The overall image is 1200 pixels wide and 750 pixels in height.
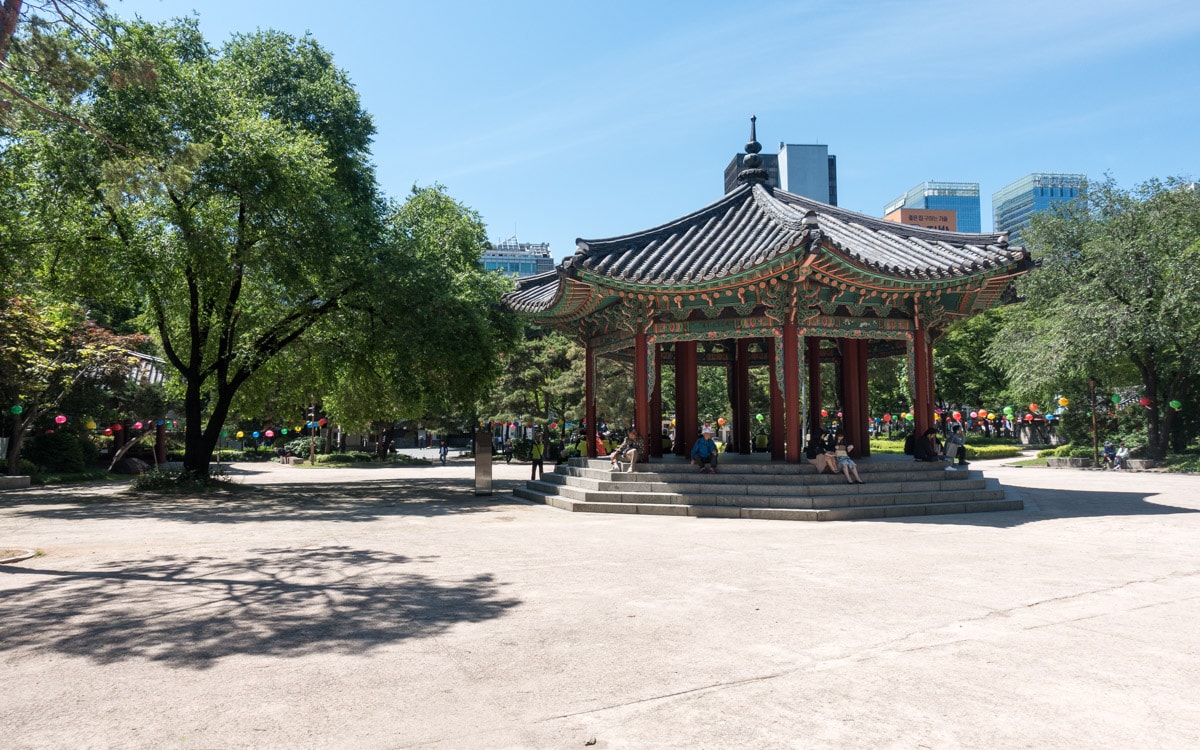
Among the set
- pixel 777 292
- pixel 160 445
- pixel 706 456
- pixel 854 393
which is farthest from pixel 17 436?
pixel 854 393

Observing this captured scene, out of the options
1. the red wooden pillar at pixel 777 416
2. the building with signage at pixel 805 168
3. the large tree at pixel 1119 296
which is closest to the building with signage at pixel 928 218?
the building with signage at pixel 805 168

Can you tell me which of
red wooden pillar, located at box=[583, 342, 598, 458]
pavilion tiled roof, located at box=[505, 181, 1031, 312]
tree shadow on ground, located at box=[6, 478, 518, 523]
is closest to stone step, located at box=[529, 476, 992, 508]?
tree shadow on ground, located at box=[6, 478, 518, 523]

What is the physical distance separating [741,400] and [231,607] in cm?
1513

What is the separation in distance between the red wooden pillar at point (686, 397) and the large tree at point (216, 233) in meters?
5.30

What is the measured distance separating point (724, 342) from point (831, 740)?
1728 centimetres

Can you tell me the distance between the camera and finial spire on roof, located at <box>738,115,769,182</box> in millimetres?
18438

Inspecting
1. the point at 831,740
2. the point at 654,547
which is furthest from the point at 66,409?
the point at 831,740

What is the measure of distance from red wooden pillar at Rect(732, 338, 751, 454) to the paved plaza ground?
8.89 m

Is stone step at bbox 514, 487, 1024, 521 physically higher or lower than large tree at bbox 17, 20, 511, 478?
lower

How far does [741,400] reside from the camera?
63.9 ft

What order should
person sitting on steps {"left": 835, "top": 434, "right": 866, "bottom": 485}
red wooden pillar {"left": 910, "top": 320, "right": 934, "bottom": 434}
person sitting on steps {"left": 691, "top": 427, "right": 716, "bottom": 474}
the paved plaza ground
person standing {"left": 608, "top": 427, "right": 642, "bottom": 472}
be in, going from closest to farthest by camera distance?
the paved plaza ground → person sitting on steps {"left": 835, "top": 434, "right": 866, "bottom": 485} → person sitting on steps {"left": 691, "top": 427, "right": 716, "bottom": 474} → person standing {"left": 608, "top": 427, "right": 642, "bottom": 472} → red wooden pillar {"left": 910, "top": 320, "right": 934, "bottom": 434}

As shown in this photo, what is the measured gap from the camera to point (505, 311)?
19281mm

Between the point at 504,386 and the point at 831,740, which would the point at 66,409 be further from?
the point at 831,740

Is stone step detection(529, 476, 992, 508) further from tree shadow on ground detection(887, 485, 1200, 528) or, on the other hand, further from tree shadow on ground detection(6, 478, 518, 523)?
tree shadow on ground detection(6, 478, 518, 523)
